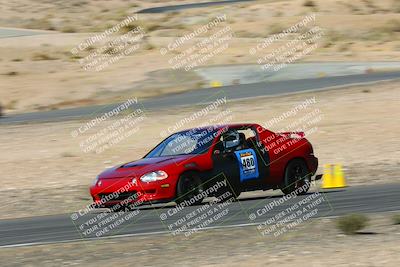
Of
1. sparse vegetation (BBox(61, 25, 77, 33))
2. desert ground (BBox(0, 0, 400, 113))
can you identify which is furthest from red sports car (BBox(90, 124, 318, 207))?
sparse vegetation (BBox(61, 25, 77, 33))

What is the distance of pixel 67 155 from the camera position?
23891 millimetres

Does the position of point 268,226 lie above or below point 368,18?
above

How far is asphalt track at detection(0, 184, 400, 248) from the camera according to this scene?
42.7 feet

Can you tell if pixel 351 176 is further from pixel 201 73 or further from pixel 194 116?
pixel 201 73

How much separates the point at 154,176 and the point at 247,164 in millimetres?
1680

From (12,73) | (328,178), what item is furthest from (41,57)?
(328,178)

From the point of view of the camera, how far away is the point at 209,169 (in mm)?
15328

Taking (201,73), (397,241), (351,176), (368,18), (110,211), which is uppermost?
(397,241)

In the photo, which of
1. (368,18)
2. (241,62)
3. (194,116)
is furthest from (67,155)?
(368,18)

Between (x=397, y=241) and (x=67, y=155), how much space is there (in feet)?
46.4

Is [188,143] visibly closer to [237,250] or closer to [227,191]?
[227,191]

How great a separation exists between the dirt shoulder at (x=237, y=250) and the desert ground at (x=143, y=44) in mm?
22229

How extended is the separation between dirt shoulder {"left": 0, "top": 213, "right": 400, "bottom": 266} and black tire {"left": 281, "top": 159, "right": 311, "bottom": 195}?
11.2ft

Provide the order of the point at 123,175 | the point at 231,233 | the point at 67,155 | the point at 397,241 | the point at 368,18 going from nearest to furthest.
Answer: the point at 397,241 < the point at 231,233 < the point at 123,175 < the point at 67,155 < the point at 368,18
